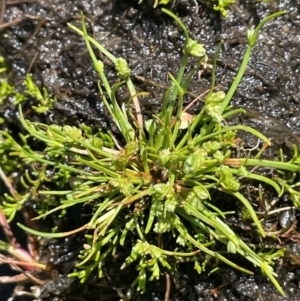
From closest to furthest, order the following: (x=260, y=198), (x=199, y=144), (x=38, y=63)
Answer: (x=199, y=144)
(x=260, y=198)
(x=38, y=63)

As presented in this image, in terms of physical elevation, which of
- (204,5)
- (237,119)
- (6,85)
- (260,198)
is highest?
(204,5)

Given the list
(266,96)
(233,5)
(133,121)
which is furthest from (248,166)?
(233,5)

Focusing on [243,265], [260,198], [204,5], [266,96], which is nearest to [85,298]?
[243,265]

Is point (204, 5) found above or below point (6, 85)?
above

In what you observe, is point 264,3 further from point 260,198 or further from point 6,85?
point 6,85

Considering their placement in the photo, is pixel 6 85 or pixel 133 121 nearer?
pixel 133 121

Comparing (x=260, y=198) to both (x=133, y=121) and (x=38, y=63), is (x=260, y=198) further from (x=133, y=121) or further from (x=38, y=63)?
(x=38, y=63)

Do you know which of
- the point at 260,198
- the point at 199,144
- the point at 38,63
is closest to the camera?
the point at 199,144
